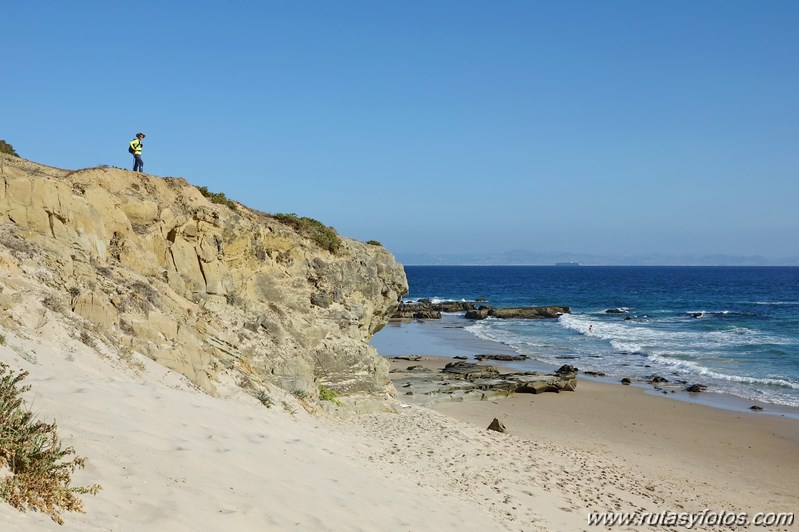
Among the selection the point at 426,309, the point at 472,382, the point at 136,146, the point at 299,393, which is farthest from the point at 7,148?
the point at 426,309

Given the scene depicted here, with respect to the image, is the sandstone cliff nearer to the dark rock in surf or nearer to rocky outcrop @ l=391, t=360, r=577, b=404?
rocky outcrop @ l=391, t=360, r=577, b=404

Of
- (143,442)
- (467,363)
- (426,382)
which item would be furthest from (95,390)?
(467,363)

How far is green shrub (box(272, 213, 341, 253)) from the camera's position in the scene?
18438 mm

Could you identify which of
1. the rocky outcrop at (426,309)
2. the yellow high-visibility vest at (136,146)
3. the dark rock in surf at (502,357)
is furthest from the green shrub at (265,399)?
the rocky outcrop at (426,309)

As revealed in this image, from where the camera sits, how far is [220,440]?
26.8 ft

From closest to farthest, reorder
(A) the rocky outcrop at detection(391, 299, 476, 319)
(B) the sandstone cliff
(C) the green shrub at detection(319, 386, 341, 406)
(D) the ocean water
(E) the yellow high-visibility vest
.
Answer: (B) the sandstone cliff < (C) the green shrub at detection(319, 386, 341, 406) < (E) the yellow high-visibility vest < (D) the ocean water < (A) the rocky outcrop at detection(391, 299, 476, 319)

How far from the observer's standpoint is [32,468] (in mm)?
5016

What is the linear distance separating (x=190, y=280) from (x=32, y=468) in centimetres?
967

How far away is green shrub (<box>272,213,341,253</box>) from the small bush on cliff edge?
13039 mm

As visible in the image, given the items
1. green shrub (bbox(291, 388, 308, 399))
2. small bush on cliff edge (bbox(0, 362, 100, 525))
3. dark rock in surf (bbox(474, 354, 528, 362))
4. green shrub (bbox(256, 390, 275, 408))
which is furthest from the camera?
dark rock in surf (bbox(474, 354, 528, 362))

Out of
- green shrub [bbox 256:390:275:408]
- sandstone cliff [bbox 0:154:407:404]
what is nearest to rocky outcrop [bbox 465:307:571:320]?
sandstone cliff [bbox 0:154:407:404]

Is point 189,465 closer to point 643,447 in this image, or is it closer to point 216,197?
point 216,197

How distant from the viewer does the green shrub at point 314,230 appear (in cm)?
1844

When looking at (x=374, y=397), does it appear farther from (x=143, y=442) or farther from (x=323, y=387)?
(x=143, y=442)
